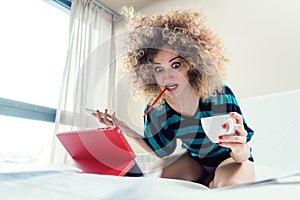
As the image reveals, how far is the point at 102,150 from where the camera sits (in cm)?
76

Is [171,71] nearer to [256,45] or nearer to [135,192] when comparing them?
[135,192]

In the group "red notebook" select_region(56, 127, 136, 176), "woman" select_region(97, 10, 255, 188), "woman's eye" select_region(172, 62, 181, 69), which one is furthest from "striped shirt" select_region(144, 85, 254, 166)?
"red notebook" select_region(56, 127, 136, 176)

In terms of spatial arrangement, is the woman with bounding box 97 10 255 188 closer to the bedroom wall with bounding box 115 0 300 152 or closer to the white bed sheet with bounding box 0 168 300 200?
the bedroom wall with bounding box 115 0 300 152

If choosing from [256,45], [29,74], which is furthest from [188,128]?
[29,74]

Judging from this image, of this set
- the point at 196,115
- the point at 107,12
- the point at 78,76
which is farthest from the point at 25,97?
the point at 196,115

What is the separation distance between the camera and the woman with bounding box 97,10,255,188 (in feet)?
3.13

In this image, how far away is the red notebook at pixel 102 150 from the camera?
2.32ft

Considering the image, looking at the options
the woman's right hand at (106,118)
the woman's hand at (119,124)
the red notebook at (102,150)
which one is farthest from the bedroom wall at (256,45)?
the red notebook at (102,150)

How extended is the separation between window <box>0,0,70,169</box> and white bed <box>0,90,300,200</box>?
121cm

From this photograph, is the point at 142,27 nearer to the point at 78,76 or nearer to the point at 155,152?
the point at 155,152

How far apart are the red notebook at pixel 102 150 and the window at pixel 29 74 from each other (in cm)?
110

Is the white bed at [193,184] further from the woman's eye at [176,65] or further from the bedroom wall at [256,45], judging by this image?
the woman's eye at [176,65]

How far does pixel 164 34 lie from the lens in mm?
1049

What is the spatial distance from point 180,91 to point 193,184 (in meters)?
0.58
